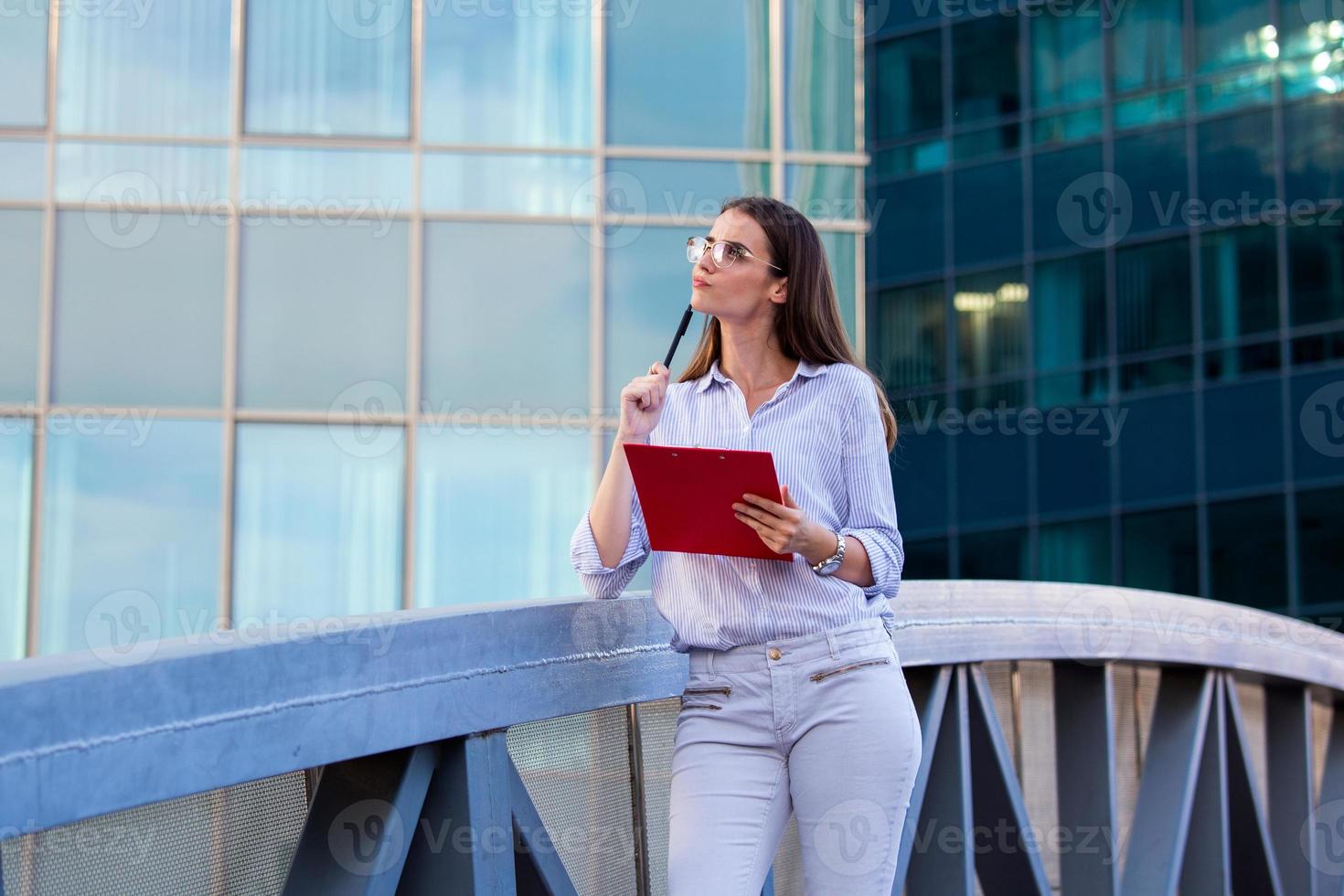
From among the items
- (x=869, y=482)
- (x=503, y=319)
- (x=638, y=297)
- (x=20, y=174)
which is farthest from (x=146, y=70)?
(x=869, y=482)

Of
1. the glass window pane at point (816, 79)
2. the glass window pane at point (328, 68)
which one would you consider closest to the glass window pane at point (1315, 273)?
the glass window pane at point (816, 79)

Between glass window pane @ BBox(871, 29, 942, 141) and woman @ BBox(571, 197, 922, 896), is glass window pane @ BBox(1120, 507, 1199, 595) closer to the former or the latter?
glass window pane @ BBox(871, 29, 942, 141)

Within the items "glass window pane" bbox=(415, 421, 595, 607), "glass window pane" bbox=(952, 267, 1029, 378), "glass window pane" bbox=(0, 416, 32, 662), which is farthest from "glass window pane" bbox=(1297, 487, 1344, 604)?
"glass window pane" bbox=(0, 416, 32, 662)

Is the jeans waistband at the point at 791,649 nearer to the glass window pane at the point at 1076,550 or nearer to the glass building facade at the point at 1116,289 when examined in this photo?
the glass building facade at the point at 1116,289

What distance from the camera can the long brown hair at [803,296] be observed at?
317 cm

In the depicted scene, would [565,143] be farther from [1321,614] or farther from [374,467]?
[1321,614]

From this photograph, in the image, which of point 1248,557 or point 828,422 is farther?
point 1248,557

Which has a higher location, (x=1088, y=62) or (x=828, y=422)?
(x=1088, y=62)

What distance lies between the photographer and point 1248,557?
2064 centimetres

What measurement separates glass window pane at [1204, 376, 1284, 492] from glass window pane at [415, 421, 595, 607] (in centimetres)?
1259

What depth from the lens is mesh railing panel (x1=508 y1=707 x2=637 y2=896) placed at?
2754 mm

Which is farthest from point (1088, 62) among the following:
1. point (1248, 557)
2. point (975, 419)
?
point (1248, 557)

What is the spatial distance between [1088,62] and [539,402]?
1482 centimetres

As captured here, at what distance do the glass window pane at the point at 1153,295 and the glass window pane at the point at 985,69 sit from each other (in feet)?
9.49
